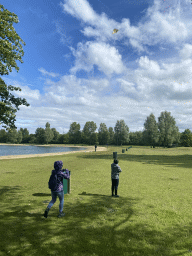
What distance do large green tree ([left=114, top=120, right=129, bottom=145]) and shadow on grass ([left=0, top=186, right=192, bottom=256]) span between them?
353ft

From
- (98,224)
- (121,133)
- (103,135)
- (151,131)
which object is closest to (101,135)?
(103,135)

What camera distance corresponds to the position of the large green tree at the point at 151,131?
80.2m

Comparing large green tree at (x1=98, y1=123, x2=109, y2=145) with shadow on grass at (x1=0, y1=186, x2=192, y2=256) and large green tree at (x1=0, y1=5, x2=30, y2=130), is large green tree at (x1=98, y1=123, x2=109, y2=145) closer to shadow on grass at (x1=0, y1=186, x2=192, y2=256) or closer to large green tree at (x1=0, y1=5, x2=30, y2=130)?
large green tree at (x1=0, y1=5, x2=30, y2=130)

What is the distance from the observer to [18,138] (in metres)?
134

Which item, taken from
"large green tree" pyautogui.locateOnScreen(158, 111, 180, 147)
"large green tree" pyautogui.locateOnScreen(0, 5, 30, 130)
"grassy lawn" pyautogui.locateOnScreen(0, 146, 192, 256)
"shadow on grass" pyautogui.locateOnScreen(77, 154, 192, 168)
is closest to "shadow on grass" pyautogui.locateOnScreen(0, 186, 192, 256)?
"grassy lawn" pyautogui.locateOnScreen(0, 146, 192, 256)

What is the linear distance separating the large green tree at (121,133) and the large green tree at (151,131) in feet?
98.2

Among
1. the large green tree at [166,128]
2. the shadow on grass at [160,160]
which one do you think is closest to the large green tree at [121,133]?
the large green tree at [166,128]

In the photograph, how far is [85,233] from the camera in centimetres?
489

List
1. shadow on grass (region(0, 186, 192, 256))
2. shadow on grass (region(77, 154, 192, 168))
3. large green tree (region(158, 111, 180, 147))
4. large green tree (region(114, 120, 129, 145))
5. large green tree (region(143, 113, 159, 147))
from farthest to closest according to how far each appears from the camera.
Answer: large green tree (region(114, 120, 129, 145))
large green tree (region(143, 113, 159, 147))
large green tree (region(158, 111, 180, 147))
shadow on grass (region(77, 154, 192, 168))
shadow on grass (region(0, 186, 192, 256))

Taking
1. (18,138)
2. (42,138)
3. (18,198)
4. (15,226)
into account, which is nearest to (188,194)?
(15,226)

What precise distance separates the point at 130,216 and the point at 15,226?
4156 millimetres

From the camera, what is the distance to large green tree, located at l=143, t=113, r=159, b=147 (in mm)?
80188

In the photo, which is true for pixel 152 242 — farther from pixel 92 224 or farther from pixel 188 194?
pixel 188 194

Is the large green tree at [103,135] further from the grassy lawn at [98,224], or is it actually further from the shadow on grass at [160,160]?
the grassy lawn at [98,224]
